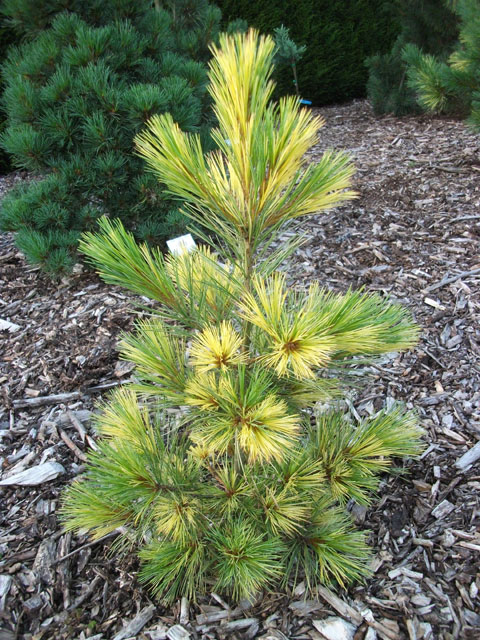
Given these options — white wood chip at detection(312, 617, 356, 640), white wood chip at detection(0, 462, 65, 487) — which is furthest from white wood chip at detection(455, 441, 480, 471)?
white wood chip at detection(0, 462, 65, 487)

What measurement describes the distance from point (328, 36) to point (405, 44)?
2.23 m

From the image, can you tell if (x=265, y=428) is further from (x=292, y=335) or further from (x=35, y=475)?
(x=35, y=475)

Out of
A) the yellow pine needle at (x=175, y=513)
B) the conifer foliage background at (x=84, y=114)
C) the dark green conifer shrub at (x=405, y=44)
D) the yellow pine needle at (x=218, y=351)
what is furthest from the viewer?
the dark green conifer shrub at (x=405, y=44)

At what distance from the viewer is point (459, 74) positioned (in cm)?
420

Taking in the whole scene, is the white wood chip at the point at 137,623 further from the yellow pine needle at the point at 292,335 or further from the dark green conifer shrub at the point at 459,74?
the dark green conifer shrub at the point at 459,74

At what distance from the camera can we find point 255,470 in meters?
1.54

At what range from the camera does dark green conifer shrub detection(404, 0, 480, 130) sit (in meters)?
4.07

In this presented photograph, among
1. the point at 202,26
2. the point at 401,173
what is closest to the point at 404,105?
the point at 401,173

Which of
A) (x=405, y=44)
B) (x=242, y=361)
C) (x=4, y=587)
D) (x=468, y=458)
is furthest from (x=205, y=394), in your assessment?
(x=405, y=44)

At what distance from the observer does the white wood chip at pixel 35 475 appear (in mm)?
2143

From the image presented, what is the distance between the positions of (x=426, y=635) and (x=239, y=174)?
4.58 feet

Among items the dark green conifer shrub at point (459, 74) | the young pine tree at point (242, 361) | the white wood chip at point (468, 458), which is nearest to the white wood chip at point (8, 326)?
the young pine tree at point (242, 361)

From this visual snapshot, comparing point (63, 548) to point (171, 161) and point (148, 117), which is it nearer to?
point (171, 161)

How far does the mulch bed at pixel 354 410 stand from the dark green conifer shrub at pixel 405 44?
281 cm
